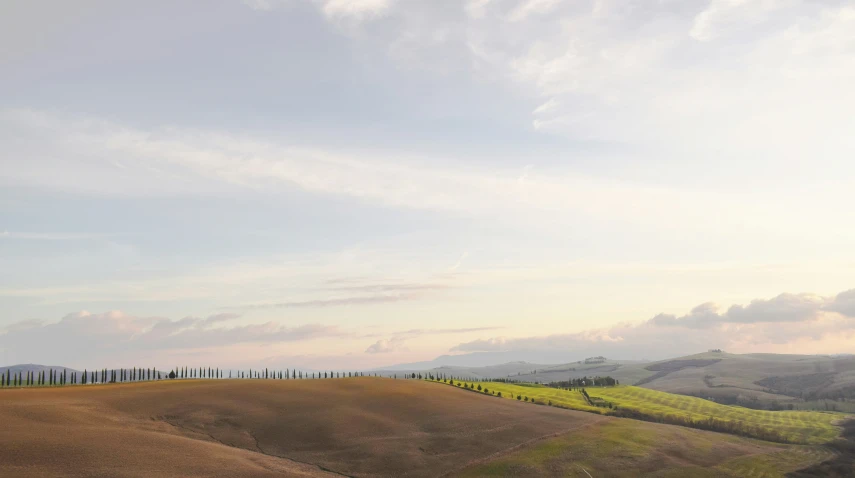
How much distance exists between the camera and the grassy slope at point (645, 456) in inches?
2849

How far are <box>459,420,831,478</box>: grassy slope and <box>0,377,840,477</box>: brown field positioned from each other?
31 cm

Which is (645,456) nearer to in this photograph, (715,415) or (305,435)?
(305,435)

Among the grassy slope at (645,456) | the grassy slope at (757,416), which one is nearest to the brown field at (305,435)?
the grassy slope at (645,456)

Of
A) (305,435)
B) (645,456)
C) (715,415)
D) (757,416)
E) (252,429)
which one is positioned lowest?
(757,416)

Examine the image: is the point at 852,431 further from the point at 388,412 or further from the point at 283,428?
the point at 283,428

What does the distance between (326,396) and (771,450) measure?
72.2m

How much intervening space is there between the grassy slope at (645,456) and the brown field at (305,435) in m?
0.31

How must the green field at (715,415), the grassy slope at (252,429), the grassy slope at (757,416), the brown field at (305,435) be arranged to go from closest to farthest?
1. the grassy slope at (252,429)
2. the brown field at (305,435)
3. the green field at (715,415)
4. the grassy slope at (757,416)

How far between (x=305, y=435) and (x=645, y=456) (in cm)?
4462

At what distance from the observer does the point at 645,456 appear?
7956cm

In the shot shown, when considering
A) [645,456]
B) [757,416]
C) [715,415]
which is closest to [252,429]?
[645,456]

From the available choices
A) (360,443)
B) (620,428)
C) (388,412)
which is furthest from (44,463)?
(620,428)

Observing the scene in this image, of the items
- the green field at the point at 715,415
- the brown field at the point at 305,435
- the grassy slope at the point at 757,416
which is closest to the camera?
the brown field at the point at 305,435

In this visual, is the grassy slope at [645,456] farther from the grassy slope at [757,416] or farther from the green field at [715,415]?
the grassy slope at [757,416]
